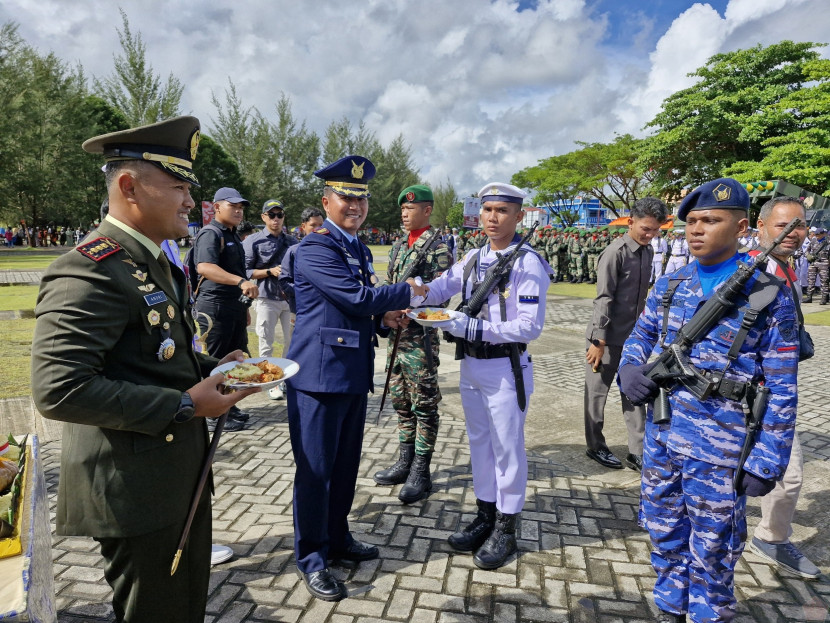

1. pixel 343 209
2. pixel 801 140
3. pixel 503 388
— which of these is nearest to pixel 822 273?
pixel 801 140

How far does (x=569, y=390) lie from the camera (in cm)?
691

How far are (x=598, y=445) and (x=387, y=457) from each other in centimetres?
204

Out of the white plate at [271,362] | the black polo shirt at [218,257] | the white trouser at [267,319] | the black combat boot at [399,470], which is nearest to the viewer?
the white plate at [271,362]

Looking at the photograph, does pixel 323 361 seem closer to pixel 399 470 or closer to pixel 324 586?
pixel 324 586

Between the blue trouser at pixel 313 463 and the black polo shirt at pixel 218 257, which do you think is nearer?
the blue trouser at pixel 313 463

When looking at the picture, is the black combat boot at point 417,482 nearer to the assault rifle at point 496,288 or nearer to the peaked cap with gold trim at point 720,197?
the assault rifle at point 496,288

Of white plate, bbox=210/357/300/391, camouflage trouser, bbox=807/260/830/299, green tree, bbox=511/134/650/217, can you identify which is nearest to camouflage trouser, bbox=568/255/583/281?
camouflage trouser, bbox=807/260/830/299

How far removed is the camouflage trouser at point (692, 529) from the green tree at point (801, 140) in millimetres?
28398

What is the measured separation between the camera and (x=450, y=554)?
3.32 meters

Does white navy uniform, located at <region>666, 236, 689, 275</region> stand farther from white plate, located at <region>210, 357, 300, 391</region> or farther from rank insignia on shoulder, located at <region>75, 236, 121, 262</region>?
rank insignia on shoulder, located at <region>75, 236, 121, 262</region>

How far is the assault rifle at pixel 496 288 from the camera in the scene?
3174 mm

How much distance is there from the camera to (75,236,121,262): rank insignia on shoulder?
1633mm

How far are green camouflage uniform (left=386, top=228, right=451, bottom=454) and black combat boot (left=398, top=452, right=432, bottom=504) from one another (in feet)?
0.28

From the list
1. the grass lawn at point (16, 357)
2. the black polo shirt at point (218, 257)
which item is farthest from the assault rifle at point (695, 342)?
the grass lawn at point (16, 357)
